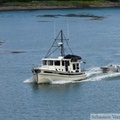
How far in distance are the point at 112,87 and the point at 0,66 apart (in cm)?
1691

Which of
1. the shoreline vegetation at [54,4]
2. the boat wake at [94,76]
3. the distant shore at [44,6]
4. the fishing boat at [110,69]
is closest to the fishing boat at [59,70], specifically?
the boat wake at [94,76]

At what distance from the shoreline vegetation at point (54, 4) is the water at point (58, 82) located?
4363 centimetres

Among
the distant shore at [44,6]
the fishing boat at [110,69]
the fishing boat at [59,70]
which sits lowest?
the distant shore at [44,6]

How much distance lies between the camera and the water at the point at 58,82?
55.2 meters

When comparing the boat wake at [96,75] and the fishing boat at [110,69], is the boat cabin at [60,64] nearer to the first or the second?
the boat wake at [96,75]

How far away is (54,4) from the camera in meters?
180

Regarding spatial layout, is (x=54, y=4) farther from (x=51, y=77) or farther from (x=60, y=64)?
(x=51, y=77)

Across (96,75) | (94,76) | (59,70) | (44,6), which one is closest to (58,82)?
(59,70)

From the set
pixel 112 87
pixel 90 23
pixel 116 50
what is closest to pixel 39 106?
pixel 112 87

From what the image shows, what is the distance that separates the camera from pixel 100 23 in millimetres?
131625

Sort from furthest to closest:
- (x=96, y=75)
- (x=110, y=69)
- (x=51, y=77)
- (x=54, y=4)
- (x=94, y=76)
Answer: (x=54, y=4) → (x=110, y=69) → (x=96, y=75) → (x=94, y=76) → (x=51, y=77)

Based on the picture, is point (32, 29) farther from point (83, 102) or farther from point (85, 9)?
point (83, 102)

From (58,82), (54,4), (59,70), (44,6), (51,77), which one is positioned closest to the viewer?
(51,77)

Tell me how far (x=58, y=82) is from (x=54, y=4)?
11514cm
